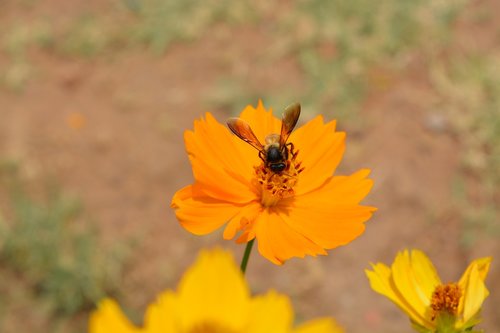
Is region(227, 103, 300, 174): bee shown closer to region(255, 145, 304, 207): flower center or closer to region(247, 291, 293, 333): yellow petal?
region(255, 145, 304, 207): flower center

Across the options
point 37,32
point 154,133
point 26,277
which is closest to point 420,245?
point 154,133

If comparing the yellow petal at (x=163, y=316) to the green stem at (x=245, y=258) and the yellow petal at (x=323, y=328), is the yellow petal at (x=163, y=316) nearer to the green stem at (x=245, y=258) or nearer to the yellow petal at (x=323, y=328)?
the yellow petal at (x=323, y=328)

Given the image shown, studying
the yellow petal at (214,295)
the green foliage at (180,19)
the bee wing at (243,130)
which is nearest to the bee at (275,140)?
the bee wing at (243,130)

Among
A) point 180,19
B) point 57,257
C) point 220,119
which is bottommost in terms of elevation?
point 57,257

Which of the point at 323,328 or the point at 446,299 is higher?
the point at 446,299

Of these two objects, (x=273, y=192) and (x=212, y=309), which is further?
(x=273, y=192)

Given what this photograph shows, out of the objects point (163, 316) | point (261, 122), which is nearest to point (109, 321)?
point (163, 316)

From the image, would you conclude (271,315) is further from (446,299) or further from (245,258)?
(446,299)
